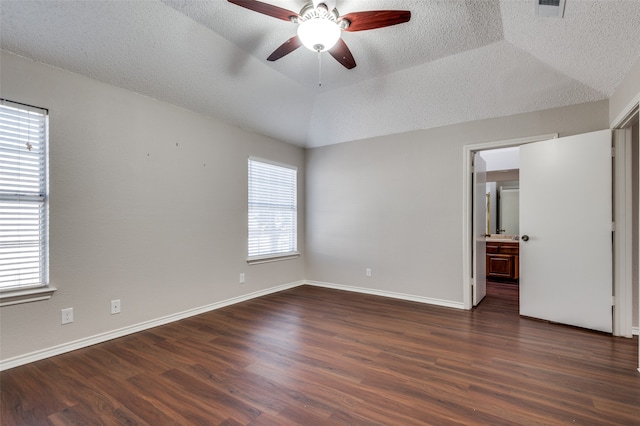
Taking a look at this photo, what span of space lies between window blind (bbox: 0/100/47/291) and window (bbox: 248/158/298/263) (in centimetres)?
227

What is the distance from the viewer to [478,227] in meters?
3.99

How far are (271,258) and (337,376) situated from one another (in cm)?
263

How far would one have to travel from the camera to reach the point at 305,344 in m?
2.76

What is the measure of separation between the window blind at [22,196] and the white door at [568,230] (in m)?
4.76

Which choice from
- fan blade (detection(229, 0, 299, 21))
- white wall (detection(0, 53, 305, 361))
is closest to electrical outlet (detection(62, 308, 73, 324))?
white wall (detection(0, 53, 305, 361))

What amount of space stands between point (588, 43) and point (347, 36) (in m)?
1.99

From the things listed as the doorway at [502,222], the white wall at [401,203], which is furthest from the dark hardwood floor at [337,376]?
the doorway at [502,222]

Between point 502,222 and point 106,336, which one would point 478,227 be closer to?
point 502,222

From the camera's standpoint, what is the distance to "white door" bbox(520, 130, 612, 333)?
2.98m

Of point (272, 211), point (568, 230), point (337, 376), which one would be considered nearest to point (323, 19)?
point (337, 376)

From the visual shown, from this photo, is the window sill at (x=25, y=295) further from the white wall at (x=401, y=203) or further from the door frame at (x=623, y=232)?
the door frame at (x=623, y=232)

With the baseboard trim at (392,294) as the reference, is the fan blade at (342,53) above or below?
above

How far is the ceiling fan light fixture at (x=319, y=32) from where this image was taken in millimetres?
1991

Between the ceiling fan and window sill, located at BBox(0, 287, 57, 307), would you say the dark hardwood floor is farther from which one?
the ceiling fan
